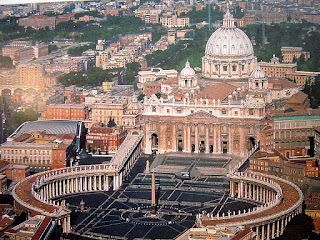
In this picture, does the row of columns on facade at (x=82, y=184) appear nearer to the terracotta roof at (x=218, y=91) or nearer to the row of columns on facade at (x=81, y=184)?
A: the row of columns on facade at (x=81, y=184)

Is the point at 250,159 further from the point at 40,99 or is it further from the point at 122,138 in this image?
the point at 40,99

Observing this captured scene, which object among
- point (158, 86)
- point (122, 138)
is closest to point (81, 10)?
point (158, 86)

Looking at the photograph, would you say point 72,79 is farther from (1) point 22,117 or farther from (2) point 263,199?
(2) point 263,199

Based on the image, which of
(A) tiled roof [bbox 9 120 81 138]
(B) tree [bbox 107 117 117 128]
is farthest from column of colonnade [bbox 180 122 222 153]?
(A) tiled roof [bbox 9 120 81 138]

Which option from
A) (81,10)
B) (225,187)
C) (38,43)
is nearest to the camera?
(225,187)

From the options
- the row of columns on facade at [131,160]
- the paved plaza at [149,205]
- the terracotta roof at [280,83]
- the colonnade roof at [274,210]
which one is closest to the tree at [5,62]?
the terracotta roof at [280,83]

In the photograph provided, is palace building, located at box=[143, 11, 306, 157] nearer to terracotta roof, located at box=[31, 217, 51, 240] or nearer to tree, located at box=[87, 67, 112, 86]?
tree, located at box=[87, 67, 112, 86]
